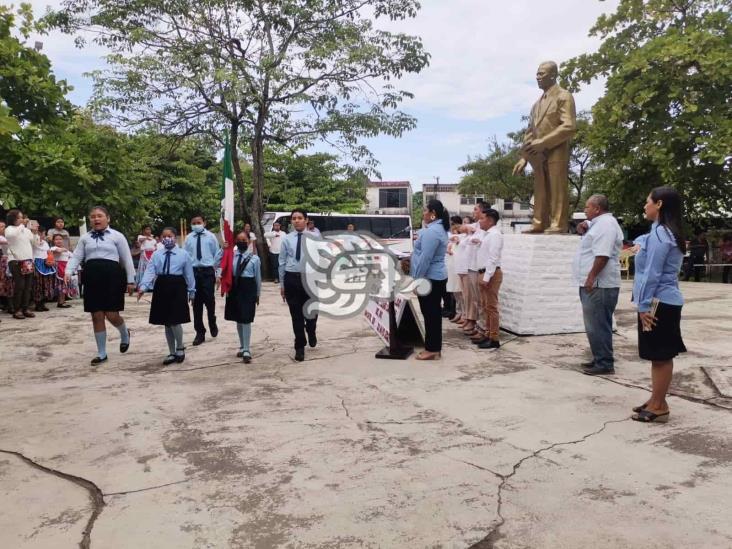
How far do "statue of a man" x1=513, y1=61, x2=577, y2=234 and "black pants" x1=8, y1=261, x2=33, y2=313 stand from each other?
301 inches

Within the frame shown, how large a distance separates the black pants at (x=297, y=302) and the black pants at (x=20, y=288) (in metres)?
5.24

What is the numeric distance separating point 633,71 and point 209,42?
10862mm

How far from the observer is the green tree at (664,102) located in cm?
1343

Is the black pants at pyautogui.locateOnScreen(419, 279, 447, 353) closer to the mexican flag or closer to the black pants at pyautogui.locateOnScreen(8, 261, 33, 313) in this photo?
the mexican flag

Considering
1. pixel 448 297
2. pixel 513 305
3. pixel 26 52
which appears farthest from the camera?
pixel 26 52

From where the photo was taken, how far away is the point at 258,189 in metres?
15.0

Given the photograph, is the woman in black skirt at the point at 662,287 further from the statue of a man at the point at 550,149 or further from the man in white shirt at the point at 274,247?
the man in white shirt at the point at 274,247

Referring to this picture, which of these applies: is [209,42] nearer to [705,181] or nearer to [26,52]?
[26,52]

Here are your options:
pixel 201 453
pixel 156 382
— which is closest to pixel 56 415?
pixel 156 382

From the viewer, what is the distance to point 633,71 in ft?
48.6

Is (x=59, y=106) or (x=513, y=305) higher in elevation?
(x=59, y=106)

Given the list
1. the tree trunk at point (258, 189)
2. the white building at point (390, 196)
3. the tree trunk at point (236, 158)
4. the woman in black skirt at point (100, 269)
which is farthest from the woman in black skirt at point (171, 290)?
the white building at point (390, 196)

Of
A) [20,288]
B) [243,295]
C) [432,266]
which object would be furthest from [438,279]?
[20,288]

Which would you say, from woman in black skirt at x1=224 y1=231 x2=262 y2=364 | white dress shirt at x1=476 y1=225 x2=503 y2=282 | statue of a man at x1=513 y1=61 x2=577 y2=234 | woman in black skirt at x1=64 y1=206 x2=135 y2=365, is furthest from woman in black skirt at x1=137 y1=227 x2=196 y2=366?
statue of a man at x1=513 y1=61 x2=577 y2=234
